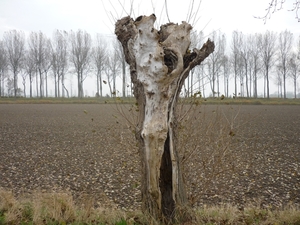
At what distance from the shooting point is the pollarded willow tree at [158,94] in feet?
10.5

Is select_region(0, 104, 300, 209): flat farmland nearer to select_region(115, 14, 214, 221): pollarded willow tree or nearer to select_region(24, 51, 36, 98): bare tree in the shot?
select_region(115, 14, 214, 221): pollarded willow tree

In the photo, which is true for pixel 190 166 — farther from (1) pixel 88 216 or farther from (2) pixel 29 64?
(2) pixel 29 64

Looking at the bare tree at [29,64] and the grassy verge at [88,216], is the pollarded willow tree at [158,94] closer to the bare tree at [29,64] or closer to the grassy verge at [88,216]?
the grassy verge at [88,216]

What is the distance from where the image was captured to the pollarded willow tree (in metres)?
3.20

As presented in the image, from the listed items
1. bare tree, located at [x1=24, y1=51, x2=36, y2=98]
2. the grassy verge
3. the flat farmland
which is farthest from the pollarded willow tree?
bare tree, located at [x1=24, y1=51, x2=36, y2=98]

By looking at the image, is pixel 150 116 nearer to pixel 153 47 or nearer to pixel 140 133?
pixel 140 133

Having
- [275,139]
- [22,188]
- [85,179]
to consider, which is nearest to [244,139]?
[275,139]

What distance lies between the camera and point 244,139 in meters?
12.5

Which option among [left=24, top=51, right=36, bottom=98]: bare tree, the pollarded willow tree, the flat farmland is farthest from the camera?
[left=24, top=51, right=36, bottom=98]: bare tree

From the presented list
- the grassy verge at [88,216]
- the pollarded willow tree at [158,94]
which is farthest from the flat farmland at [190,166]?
the pollarded willow tree at [158,94]

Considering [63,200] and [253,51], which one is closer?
[63,200]

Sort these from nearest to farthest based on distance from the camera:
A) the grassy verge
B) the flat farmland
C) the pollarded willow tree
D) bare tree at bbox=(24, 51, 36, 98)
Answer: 1. the pollarded willow tree
2. the grassy verge
3. the flat farmland
4. bare tree at bbox=(24, 51, 36, 98)

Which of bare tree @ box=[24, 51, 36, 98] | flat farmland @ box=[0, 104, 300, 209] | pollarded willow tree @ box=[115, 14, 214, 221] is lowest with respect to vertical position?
flat farmland @ box=[0, 104, 300, 209]

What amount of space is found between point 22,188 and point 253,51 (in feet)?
187
